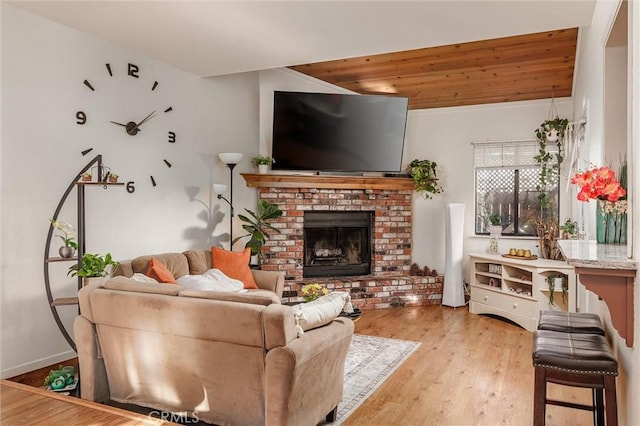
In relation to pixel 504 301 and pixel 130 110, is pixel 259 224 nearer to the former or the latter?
pixel 130 110

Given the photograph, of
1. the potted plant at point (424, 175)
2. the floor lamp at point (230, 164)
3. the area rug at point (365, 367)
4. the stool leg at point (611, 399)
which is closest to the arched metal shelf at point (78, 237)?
the area rug at point (365, 367)

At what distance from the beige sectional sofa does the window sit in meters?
4.35

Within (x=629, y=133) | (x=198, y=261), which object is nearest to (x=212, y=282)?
(x=198, y=261)

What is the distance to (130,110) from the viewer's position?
441 cm

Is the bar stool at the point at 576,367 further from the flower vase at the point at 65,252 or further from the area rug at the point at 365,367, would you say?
the flower vase at the point at 65,252

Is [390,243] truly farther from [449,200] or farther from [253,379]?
[253,379]

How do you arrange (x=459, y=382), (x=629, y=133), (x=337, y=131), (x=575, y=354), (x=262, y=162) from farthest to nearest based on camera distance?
(x=337, y=131), (x=262, y=162), (x=459, y=382), (x=575, y=354), (x=629, y=133)

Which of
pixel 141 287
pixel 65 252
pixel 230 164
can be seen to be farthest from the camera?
pixel 230 164

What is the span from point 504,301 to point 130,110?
4.46m

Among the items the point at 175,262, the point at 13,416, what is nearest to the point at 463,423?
the point at 13,416

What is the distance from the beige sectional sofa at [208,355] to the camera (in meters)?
2.37

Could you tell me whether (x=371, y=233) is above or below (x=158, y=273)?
above

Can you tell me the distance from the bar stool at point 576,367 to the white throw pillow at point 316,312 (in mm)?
1075

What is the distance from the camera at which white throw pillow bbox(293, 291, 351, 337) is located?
100 inches
